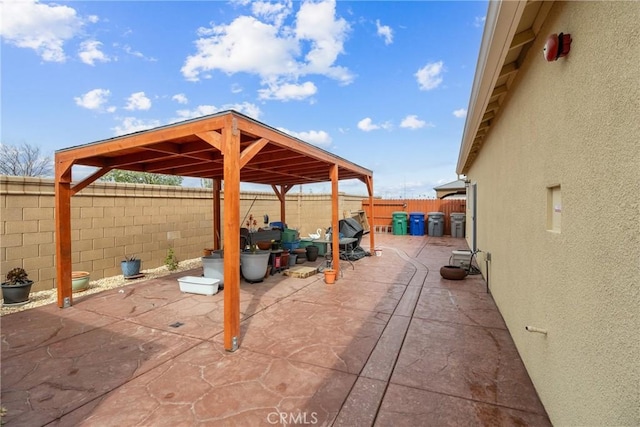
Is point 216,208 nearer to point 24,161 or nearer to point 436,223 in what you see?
point 436,223

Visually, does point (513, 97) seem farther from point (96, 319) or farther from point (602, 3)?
point (96, 319)

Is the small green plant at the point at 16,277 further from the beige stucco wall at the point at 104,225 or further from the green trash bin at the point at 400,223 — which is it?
the green trash bin at the point at 400,223

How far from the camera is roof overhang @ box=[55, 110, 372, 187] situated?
3672mm

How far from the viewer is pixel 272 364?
120 inches

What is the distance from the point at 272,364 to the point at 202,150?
139 inches

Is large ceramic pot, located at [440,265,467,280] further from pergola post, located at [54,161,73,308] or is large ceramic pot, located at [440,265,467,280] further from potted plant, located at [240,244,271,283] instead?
pergola post, located at [54,161,73,308]

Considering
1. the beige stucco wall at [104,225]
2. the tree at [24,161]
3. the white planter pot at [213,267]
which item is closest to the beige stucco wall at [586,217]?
the white planter pot at [213,267]

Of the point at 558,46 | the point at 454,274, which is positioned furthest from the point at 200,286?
the point at 558,46

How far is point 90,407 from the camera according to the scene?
240cm

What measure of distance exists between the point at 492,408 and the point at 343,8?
893 centimetres

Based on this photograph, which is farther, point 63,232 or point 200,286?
point 200,286

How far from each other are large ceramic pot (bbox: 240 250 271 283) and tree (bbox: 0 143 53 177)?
12659 mm

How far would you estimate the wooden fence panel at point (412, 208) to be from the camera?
50.4ft

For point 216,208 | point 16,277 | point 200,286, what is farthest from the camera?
point 216,208
